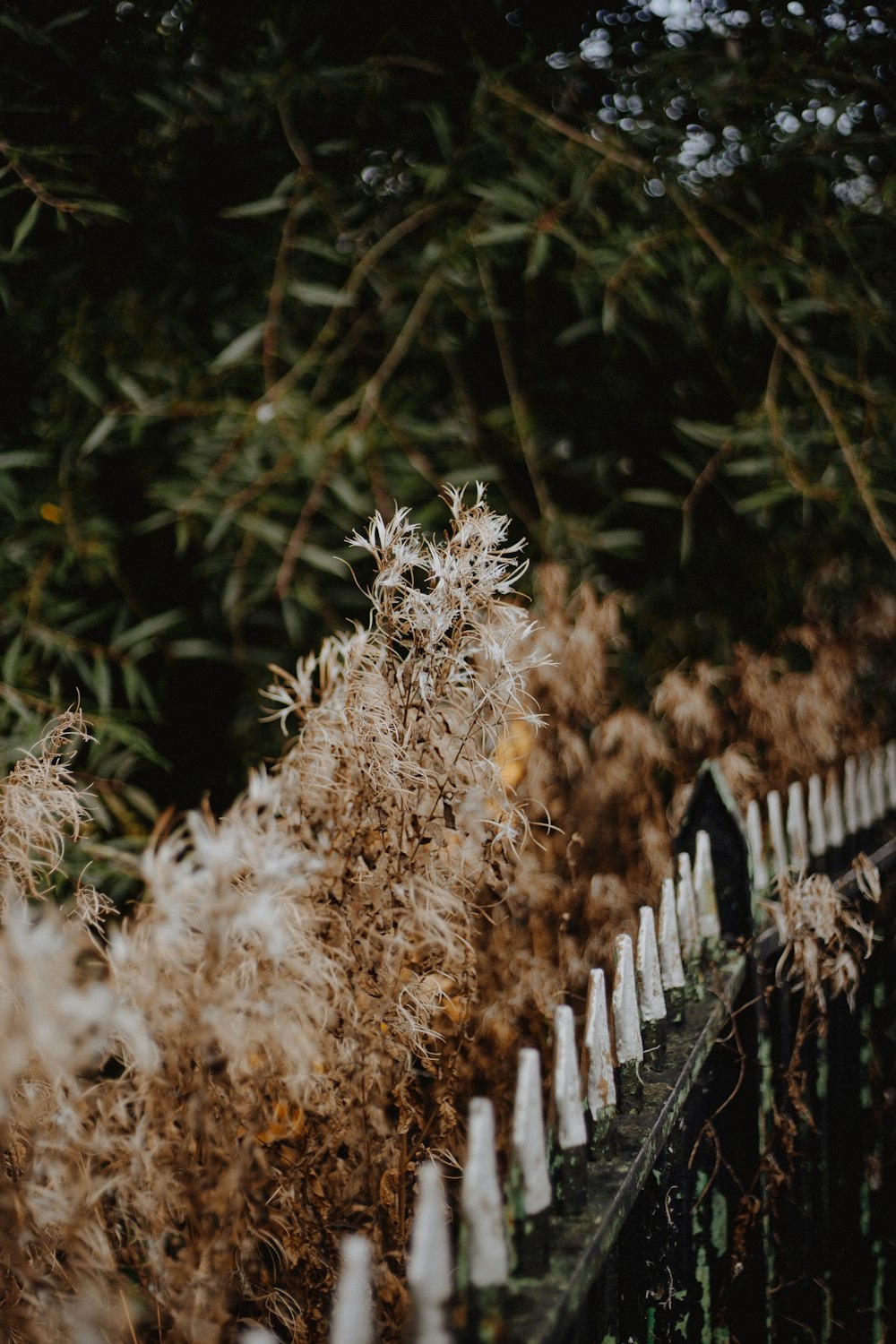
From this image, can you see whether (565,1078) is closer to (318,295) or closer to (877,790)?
(877,790)

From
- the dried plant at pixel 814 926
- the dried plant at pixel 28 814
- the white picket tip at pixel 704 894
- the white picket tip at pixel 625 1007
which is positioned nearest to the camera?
the dried plant at pixel 28 814

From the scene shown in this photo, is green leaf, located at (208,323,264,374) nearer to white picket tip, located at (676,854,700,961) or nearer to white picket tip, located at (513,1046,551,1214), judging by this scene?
white picket tip, located at (676,854,700,961)

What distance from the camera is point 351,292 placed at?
164 cm

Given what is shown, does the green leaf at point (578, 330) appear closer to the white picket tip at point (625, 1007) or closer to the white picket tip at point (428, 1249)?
the white picket tip at point (625, 1007)

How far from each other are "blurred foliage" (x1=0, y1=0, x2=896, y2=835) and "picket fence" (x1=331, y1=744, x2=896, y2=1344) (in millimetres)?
857

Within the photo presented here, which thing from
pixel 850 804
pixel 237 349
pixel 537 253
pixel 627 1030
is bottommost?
pixel 627 1030

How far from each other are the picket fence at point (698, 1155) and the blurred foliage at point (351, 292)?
86 cm

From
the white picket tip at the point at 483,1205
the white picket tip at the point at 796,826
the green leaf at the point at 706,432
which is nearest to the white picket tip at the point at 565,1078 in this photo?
the white picket tip at the point at 483,1205

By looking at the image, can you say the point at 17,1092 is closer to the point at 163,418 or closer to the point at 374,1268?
the point at 374,1268

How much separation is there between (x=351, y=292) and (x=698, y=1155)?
1.50 metres

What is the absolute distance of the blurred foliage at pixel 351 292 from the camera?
159 centimetres

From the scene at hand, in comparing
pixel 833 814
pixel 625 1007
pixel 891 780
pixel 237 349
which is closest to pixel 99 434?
pixel 237 349

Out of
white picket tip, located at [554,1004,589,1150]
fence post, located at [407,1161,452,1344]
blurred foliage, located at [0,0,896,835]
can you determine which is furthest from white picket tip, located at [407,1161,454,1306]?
blurred foliage, located at [0,0,896,835]

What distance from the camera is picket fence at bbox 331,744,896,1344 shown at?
45cm
